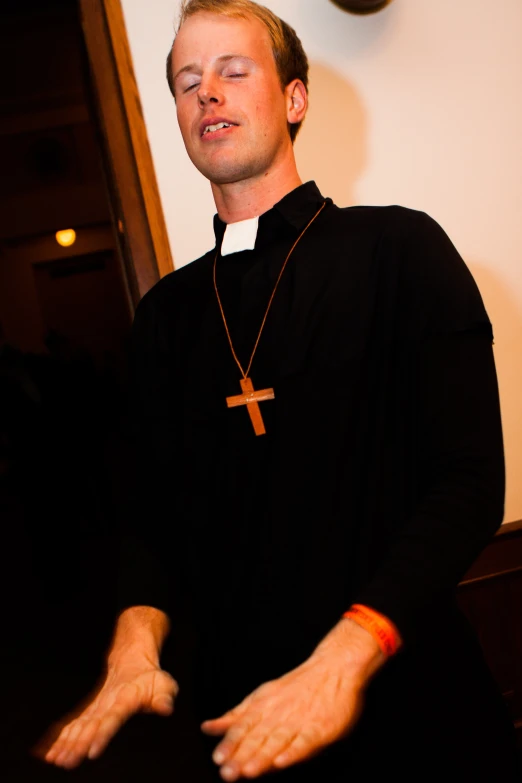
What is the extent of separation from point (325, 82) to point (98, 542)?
13.5ft

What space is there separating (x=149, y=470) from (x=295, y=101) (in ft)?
2.49

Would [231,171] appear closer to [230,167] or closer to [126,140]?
[230,167]

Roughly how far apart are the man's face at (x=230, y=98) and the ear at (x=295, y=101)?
43 millimetres

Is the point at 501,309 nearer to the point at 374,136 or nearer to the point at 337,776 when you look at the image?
the point at 374,136

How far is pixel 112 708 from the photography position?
0.79 m

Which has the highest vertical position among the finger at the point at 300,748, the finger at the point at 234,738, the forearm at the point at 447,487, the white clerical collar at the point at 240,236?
the white clerical collar at the point at 240,236

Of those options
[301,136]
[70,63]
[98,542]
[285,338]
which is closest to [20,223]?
[70,63]

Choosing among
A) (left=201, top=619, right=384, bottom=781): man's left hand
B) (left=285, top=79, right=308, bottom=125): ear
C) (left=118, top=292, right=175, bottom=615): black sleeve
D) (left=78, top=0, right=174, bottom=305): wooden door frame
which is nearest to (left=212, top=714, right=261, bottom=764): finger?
(left=201, top=619, right=384, bottom=781): man's left hand

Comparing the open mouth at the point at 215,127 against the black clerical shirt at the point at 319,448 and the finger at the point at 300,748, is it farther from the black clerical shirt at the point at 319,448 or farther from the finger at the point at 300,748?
the finger at the point at 300,748

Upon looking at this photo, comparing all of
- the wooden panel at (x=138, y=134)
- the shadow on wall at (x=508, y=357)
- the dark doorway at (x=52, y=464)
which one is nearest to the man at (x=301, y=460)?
the wooden panel at (x=138, y=134)

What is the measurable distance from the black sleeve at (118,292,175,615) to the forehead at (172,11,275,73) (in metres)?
0.46

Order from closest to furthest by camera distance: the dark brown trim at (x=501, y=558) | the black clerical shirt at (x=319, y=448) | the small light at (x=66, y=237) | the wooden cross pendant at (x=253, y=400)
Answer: the black clerical shirt at (x=319, y=448) < the wooden cross pendant at (x=253, y=400) < the dark brown trim at (x=501, y=558) < the small light at (x=66, y=237)

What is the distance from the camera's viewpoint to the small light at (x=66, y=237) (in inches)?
399

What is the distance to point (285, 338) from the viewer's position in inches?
40.6
